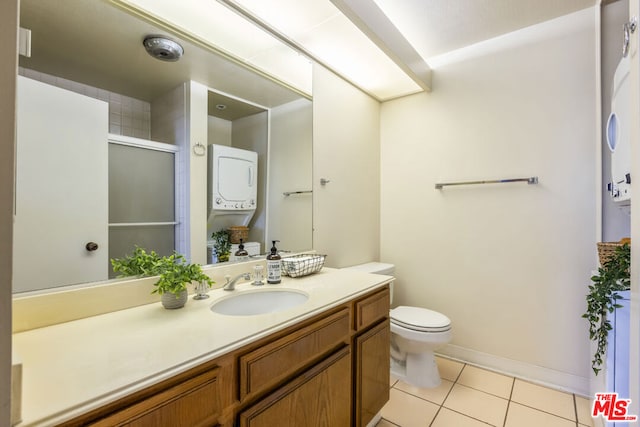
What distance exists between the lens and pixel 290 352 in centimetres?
101

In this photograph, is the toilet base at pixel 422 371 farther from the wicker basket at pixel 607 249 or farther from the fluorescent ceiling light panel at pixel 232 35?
the fluorescent ceiling light panel at pixel 232 35

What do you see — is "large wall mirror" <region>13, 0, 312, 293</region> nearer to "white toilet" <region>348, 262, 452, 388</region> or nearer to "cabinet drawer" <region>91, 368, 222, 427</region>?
"cabinet drawer" <region>91, 368, 222, 427</region>

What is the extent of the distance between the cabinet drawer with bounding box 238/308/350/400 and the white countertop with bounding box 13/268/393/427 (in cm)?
6

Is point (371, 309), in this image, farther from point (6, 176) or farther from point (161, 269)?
point (6, 176)

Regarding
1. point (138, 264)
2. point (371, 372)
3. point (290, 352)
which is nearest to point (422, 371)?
point (371, 372)

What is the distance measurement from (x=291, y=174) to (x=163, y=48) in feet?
3.12

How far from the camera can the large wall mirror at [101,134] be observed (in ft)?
3.15

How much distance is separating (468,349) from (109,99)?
106 inches

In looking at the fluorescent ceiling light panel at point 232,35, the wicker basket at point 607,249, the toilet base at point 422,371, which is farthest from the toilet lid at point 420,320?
the fluorescent ceiling light panel at point 232,35

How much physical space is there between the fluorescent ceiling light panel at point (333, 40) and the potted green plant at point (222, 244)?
113 cm

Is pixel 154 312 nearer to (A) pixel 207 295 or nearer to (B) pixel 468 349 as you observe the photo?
(A) pixel 207 295

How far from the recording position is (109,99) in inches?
44.5

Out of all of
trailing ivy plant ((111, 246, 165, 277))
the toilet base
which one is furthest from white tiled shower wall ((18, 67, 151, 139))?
the toilet base

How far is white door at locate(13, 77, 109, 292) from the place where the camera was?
3.06 feet
